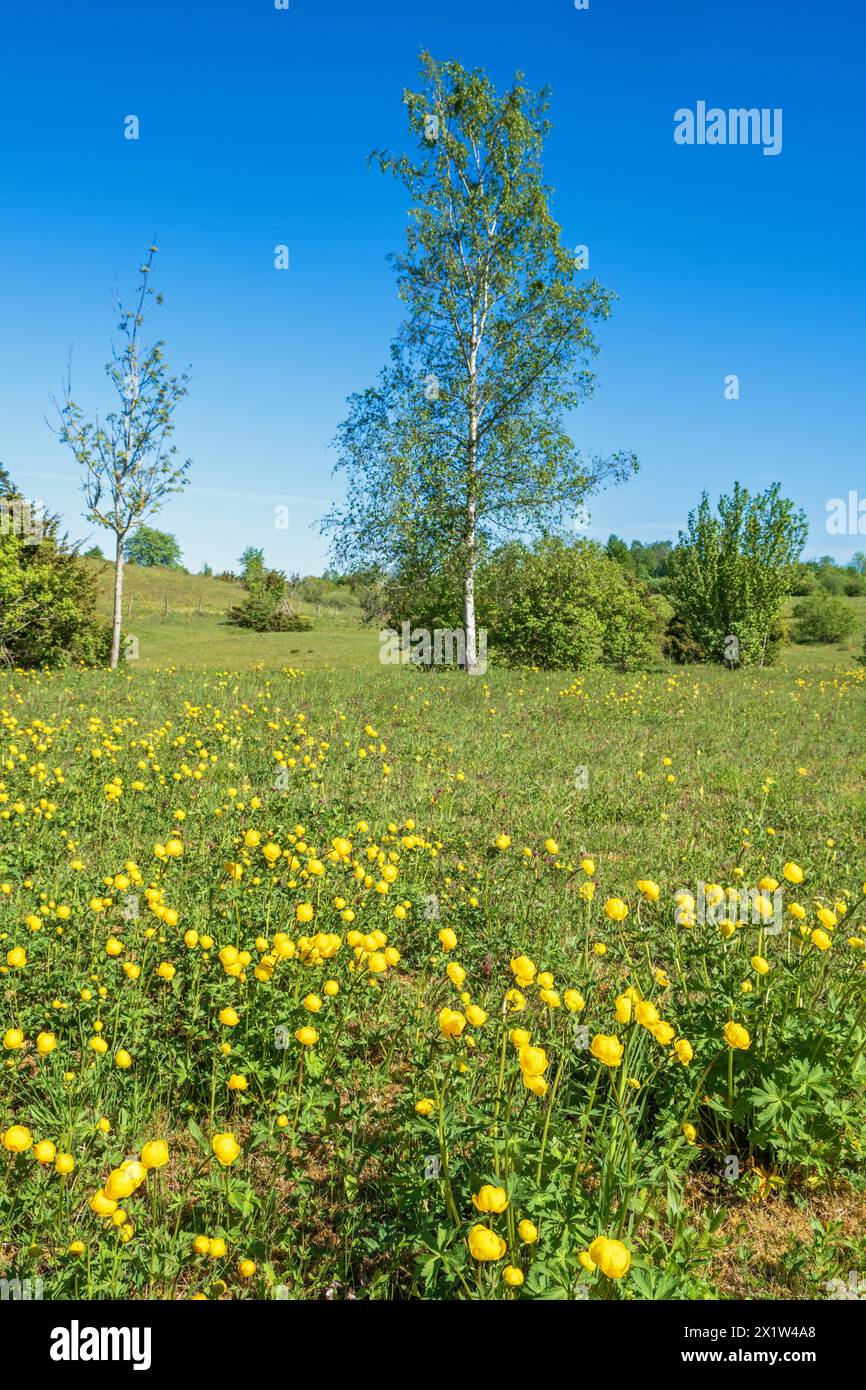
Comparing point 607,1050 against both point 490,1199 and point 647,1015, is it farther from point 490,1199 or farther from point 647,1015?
point 490,1199

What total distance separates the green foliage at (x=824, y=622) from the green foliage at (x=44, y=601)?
5457 centimetres

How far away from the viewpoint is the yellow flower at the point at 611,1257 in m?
1.50

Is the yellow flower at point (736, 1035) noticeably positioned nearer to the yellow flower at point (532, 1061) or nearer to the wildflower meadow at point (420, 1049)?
the wildflower meadow at point (420, 1049)

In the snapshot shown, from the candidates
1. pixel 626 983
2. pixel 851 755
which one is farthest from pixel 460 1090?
pixel 851 755

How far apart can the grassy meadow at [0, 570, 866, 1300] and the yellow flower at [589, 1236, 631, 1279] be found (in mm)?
12

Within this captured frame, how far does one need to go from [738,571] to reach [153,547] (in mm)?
102109

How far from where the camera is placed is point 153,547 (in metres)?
109

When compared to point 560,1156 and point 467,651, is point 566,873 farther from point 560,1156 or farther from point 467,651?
point 467,651

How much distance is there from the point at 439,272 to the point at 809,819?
18581 mm

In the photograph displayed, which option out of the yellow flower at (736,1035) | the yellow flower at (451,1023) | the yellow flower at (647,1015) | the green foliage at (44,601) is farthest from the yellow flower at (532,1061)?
the green foliage at (44,601)

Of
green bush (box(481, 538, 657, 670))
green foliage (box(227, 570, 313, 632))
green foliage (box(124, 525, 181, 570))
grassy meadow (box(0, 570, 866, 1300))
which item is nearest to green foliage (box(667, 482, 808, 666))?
green bush (box(481, 538, 657, 670))

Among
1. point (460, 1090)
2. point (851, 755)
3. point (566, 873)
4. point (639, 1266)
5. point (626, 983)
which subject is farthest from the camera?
point (851, 755)

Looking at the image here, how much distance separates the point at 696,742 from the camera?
1012 cm

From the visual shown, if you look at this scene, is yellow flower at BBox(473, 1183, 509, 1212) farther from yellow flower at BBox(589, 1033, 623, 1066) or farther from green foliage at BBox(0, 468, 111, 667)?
green foliage at BBox(0, 468, 111, 667)
